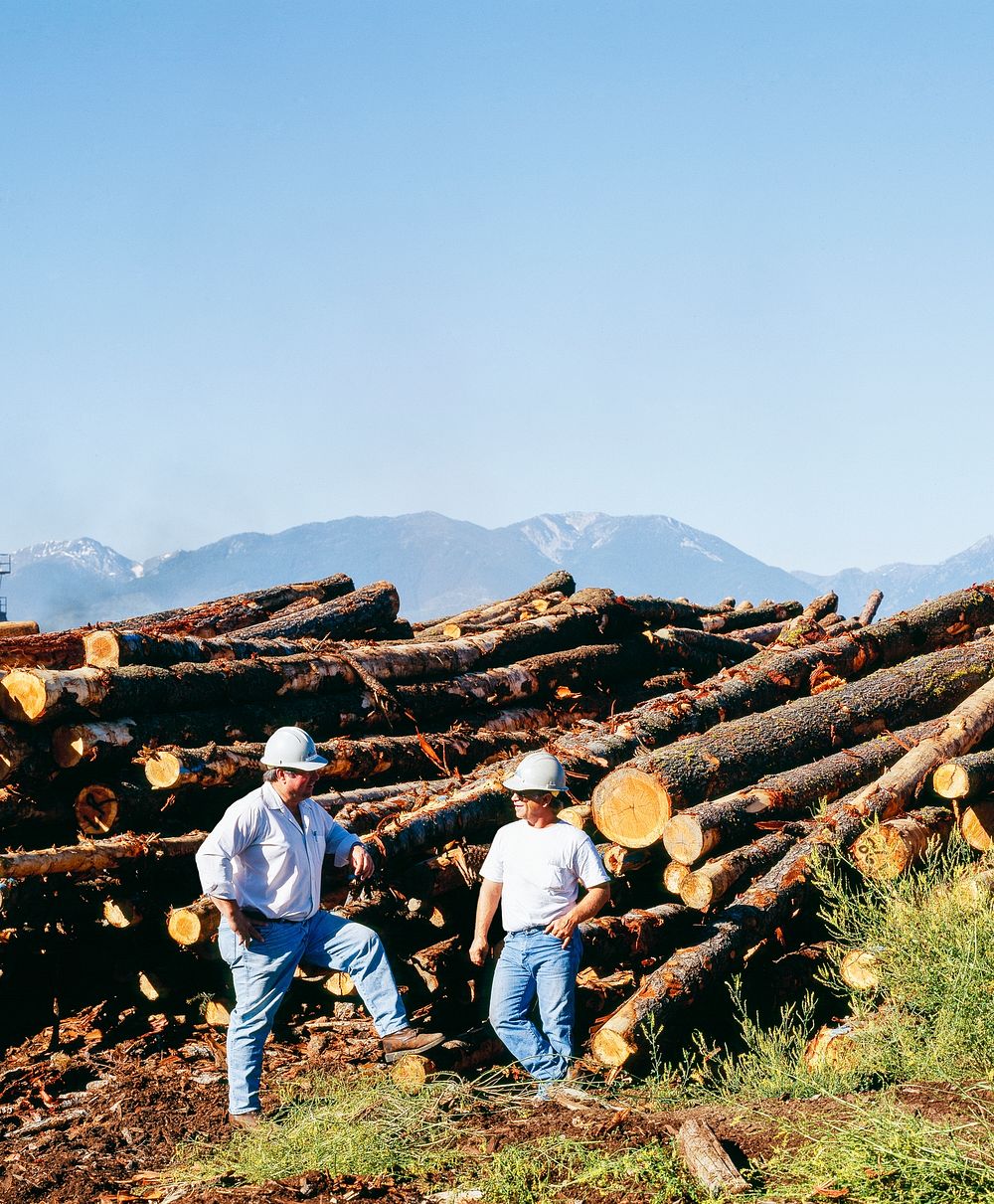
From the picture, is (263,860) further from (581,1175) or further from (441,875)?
(581,1175)

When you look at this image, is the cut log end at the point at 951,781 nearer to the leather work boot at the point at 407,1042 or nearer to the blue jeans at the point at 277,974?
the leather work boot at the point at 407,1042

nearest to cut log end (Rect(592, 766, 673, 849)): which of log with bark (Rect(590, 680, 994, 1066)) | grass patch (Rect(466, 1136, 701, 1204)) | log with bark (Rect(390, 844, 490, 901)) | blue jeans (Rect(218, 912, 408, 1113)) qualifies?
log with bark (Rect(590, 680, 994, 1066))

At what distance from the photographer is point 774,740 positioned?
847 cm

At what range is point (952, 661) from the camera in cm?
980

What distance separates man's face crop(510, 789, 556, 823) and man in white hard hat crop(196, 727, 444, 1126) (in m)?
1.04

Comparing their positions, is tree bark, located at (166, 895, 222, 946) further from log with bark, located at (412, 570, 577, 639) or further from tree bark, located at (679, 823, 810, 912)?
log with bark, located at (412, 570, 577, 639)

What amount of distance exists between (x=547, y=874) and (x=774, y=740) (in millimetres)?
3385

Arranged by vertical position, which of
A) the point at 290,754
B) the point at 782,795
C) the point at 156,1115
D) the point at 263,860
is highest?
the point at 290,754

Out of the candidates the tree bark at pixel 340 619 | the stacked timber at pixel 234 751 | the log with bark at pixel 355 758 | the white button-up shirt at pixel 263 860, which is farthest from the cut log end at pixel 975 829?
the tree bark at pixel 340 619

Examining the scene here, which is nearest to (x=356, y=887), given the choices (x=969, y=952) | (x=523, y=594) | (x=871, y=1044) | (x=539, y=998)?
(x=539, y=998)

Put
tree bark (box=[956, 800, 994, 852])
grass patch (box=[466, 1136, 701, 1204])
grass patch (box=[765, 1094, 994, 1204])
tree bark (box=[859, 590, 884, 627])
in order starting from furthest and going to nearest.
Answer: tree bark (box=[859, 590, 884, 627])
tree bark (box=[956, 800, 994, 852])
grass patch (box=[466, 1136, 701, 1204])
grass patch (box=[765, 1094, 994, 1204])

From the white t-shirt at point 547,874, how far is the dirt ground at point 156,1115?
104 centimetres

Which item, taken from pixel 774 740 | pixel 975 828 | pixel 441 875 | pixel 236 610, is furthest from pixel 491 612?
pixel 975 828

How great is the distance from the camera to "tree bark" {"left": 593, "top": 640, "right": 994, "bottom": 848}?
7.10 metres
